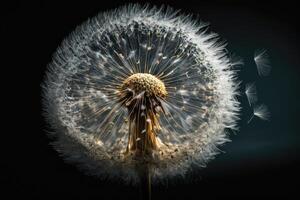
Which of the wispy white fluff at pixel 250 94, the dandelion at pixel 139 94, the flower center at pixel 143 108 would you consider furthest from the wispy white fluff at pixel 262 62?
the flower center at pixel 143 108

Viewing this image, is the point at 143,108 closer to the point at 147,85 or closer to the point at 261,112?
the point at 147,85

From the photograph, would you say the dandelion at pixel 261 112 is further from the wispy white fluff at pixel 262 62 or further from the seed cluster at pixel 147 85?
the seed cluster at pixel 147 85

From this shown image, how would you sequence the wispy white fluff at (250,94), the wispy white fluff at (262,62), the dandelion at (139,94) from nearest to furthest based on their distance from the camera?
the dandelion at (139,94) → the wispy white fluff at (250,94) → the wispy white fluff at (262,62)

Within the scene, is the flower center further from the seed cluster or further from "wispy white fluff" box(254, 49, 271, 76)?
"wispy white fluff" box(254, 49, 271, 76)

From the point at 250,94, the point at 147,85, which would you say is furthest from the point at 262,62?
the point at 147,85

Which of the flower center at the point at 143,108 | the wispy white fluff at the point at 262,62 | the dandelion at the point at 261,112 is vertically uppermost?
the wispy white fluff at the point at 262,62

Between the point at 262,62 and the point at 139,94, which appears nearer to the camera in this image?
Answer: the point at 139,94
